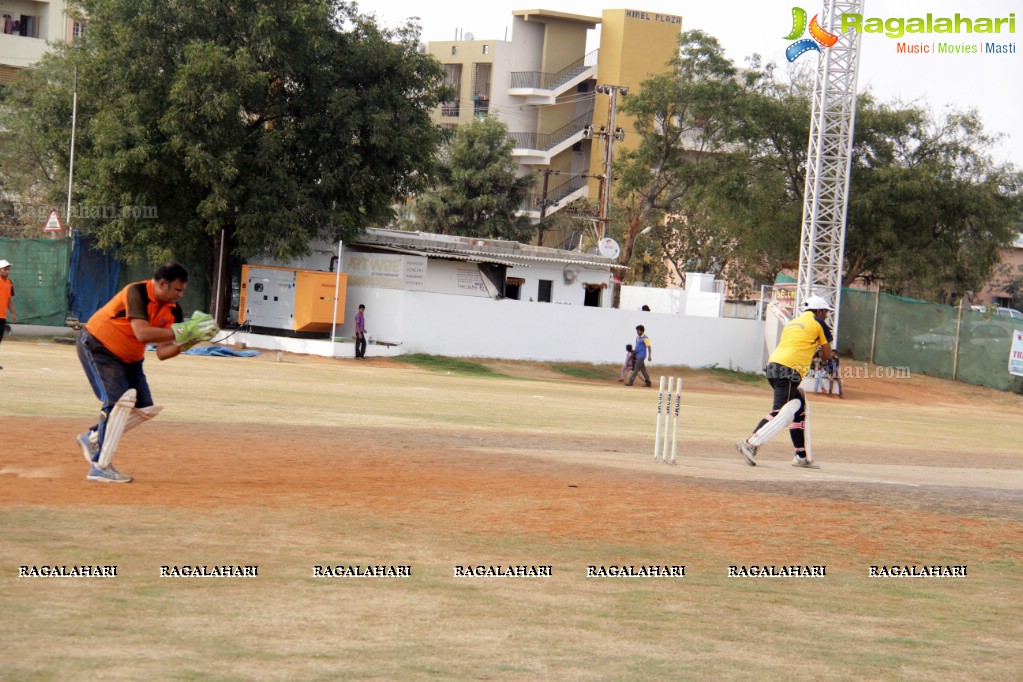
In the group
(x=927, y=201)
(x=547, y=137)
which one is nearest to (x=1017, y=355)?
(x=927, y=201)

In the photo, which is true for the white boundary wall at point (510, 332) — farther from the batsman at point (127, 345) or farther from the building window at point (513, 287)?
the batsman at point (127, 345)

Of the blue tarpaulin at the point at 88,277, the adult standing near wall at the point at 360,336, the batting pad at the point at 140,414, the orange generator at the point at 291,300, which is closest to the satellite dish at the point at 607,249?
the orange generator at the point at 291,300

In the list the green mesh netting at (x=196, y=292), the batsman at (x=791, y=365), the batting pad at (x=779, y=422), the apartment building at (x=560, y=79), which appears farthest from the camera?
the apartment building at (x=560, y=79)

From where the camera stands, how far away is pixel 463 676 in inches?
206

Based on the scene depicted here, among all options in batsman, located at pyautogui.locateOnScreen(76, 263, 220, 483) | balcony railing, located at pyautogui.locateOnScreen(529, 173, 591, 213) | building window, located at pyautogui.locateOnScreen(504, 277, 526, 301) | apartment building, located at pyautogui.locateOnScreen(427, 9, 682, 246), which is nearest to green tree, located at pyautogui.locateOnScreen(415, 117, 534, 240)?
apartment building, located at pyautogui.locateOnScreen(427, 9, 682, 246)

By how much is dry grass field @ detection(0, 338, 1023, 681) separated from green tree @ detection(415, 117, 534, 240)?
149ft

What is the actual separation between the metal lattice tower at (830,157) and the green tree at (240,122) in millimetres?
12420

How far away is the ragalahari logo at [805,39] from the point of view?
3703 cm

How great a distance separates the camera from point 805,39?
1631 inches

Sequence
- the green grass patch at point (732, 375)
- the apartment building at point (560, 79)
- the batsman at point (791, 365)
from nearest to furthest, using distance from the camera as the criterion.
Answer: the batsman at point (791, 365) < the green grass patch at point (732, 375) < the apartment building at point (560, 79)

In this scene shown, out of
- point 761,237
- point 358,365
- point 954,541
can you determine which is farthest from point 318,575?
point 761,237

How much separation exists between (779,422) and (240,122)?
1078 inches

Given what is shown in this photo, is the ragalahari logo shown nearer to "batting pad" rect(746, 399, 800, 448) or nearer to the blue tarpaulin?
the blue tarpaulin

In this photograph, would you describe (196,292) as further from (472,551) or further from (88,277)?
(472,551)
